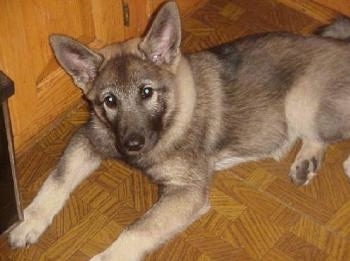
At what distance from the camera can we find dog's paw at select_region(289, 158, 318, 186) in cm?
252

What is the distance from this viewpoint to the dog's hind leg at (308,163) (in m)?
2.52

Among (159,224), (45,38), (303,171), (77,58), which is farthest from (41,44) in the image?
(303,171)

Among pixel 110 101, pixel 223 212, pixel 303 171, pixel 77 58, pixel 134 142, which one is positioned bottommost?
pixel 223 212

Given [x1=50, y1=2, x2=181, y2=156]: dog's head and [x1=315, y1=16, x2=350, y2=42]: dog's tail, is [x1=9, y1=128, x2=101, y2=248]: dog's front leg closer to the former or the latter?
[x1=50, y1=2, x2=181, y2=156]: dog's head

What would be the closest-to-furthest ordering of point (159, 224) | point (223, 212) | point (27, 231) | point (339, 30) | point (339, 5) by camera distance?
point (159, 224), point (27, 231), point (223, 212), point (339, 30), point (339, 5)

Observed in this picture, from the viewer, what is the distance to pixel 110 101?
2.15 meters

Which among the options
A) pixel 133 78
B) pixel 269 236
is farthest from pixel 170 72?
pixel 269 236

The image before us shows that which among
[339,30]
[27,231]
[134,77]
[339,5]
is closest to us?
[134,77]

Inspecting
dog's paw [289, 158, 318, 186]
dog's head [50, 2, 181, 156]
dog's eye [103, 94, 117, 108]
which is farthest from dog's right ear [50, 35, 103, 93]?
dog's paw [289, 158, 318, 186]

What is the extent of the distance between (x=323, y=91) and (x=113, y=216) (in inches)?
38.5

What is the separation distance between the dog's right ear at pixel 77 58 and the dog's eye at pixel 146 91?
19cm

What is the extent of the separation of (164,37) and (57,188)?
0.75m

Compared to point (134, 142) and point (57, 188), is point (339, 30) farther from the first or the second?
point (57, 188)

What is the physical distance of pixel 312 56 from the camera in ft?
7.79
